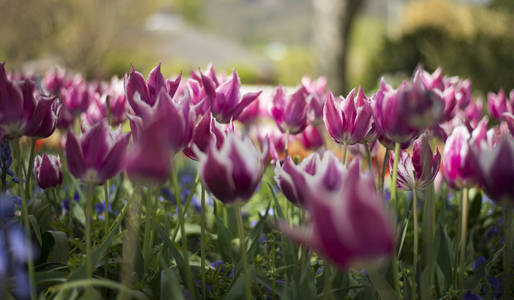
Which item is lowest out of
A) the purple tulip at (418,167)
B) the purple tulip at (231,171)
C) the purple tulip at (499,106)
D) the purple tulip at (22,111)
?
the purple tulip at (418,167)

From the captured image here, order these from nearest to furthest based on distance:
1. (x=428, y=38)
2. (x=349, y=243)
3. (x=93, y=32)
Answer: (x=349, y=243) → (x=93, y=32) → (x=428, y=38)

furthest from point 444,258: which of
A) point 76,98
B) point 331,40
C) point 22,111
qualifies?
point 331,40

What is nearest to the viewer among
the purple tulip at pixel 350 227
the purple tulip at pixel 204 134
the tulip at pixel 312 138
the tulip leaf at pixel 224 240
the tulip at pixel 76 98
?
the purple tulip at pixel 350 227

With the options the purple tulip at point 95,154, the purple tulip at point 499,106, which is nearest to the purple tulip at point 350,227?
the purple tulip at point 95,154

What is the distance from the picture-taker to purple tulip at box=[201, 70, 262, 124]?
5.04 feet

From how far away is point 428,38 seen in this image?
16344 mm

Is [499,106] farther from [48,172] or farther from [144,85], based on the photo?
[48,172]

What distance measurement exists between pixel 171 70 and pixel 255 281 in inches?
871

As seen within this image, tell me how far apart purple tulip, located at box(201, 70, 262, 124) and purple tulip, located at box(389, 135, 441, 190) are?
1.67 ft

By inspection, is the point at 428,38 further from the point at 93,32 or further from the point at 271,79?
the point at 271,79

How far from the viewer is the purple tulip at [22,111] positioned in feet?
4.00

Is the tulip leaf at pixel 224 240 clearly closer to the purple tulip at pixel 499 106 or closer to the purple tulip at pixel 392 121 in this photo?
the purple tulip at pixel 392 121

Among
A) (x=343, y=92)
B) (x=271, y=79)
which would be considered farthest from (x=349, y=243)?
(x=271, y=79)

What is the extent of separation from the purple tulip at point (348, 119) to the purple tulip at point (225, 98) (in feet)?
0.89
